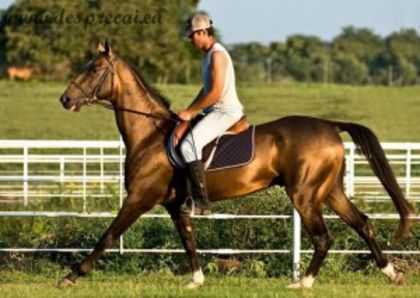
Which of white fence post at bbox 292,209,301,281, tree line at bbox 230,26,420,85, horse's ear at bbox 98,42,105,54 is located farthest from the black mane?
tree line at bbox 230,26,420,85

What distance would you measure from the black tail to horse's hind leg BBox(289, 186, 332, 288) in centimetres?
68

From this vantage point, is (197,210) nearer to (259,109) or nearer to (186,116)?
(186,116)

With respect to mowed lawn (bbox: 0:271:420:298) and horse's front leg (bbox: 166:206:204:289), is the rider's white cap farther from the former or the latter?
mowed lawn (bbox: 0:271:420:298)

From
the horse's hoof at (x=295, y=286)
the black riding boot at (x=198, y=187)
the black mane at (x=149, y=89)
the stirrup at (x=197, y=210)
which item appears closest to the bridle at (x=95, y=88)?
the black mane at (x=149, y=89)

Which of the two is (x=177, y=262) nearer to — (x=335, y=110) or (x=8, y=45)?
(x=335, y=110)

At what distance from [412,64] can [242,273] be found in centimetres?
9920

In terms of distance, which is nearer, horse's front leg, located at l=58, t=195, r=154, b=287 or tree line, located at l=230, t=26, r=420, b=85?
horse's front leg, located at l=58, t=195, r=154, b=287

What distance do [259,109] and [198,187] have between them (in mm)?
40614

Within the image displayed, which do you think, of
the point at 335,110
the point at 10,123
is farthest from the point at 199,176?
the point at 335,110

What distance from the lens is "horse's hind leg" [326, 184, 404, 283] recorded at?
1109 centimetres

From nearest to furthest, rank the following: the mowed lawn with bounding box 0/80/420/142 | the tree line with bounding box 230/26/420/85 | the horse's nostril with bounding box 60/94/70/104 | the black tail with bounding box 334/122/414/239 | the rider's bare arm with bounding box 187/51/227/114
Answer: the rider's bare arm with bounding box 187/51/227/114 → the horse's nostril with bounding box 60/94/70/104 → the black tail with bounding box 334/122/414/239 → the mowed lawn with bounding box 0/80/420/142 → the tree line with bounding box 230/26/420/85

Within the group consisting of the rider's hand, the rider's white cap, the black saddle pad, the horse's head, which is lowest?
the black saddle pad

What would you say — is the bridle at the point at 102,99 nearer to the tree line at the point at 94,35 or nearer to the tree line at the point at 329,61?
the tree line at the point at 94,35

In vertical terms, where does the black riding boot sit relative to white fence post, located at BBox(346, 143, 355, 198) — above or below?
above
